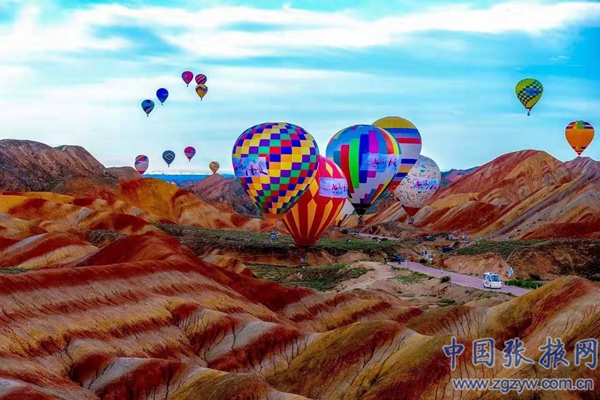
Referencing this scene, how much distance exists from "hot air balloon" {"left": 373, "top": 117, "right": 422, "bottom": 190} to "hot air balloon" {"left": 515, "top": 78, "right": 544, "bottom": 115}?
37.8 meters

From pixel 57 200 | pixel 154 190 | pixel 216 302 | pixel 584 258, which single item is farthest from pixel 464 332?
pixel 154 190

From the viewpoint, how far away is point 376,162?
101 metres

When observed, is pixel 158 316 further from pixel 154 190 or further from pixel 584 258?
pixel 154 190

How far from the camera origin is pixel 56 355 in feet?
157

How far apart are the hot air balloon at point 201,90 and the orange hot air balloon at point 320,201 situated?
274 feet

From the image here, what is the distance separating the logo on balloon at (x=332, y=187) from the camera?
97.9 meters

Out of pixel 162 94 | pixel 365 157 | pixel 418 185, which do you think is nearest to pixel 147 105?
pixel 162 94

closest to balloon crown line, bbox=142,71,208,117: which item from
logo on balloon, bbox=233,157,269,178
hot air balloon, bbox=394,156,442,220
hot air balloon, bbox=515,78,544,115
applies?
hot air balloon, bbox=394,156,442,220

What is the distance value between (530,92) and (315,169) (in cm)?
7369

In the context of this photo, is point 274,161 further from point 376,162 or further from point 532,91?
point 532,91

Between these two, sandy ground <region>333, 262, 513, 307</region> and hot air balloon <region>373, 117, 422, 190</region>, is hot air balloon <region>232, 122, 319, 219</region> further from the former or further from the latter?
hot air balloon <region>373, 117, 422, 190</region>

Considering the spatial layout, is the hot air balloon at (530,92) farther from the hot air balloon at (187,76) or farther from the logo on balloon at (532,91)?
the hot air balloon at (187,76)

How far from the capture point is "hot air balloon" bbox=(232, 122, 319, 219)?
284ft

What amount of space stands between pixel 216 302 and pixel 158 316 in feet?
26.2
